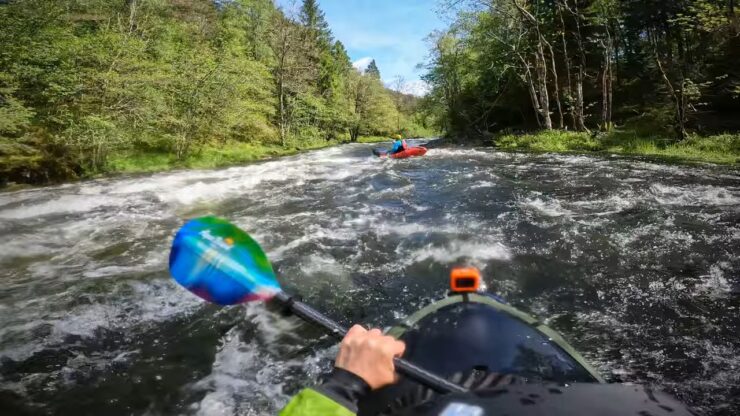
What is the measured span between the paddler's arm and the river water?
4.78ft

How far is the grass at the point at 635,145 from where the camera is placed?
10102mm

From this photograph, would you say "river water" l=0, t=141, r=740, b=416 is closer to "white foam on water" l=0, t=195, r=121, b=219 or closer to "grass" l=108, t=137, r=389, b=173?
"white foam on water" l=0, t=195, r=121, b=219

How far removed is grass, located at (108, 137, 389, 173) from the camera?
11.7m

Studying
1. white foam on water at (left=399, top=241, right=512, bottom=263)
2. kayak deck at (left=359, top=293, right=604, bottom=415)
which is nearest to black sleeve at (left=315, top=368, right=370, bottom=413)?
kayak deck at (left=359, top=293, right=604, bottom=415)

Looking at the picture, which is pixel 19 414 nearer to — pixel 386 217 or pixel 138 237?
pixel 138 237

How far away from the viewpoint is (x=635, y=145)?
486 inches

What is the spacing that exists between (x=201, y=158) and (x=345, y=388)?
14.9 meters

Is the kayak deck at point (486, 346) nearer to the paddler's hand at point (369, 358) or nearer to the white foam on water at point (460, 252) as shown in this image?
the paddler's hand at point (369, 358)

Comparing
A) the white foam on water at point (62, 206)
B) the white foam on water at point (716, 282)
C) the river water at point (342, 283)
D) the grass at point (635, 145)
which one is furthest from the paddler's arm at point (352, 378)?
the grass at point (635, 145)

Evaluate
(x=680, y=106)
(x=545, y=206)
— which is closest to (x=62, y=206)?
(x=545, y=206)

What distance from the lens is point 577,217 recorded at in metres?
5.64

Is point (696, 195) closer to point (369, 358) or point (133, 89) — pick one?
point (369, 358)

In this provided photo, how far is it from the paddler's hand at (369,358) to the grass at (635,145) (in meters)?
11.6

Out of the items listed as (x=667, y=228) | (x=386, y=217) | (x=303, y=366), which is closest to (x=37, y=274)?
(x=303, y=366)
